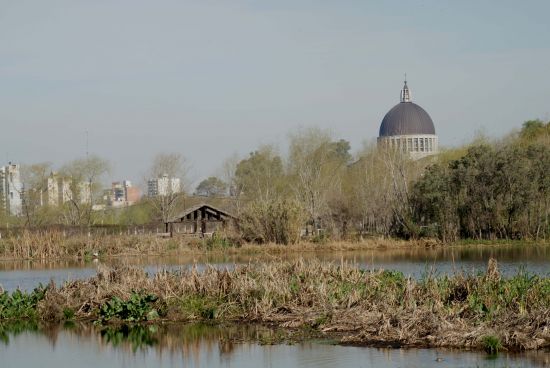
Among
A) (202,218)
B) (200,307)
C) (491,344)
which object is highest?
(202,218)

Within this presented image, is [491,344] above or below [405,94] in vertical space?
below

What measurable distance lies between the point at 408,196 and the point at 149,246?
19.7 m

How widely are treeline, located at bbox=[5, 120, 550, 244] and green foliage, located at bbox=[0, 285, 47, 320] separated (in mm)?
31817

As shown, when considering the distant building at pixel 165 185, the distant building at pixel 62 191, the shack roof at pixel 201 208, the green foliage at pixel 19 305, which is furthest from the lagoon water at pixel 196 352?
the distant building at pixel 165 185

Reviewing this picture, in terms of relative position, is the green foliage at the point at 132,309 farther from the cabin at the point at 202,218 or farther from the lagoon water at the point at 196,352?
the cabin at the point at 202,218

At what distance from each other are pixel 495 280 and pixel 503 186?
38527 mm

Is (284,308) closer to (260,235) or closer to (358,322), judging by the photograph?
(358,322)

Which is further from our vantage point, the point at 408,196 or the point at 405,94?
the point at 405,94

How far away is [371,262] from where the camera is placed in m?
43.7

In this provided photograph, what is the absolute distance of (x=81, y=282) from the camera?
26578 millimetres

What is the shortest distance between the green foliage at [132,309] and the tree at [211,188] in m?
81.2

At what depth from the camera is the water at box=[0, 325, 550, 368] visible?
17141 mm

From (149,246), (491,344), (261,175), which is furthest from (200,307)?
(261,175)

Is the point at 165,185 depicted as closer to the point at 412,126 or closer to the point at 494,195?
the point at 494,195
